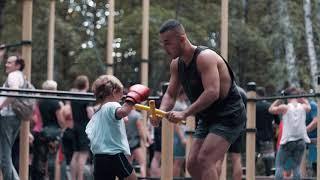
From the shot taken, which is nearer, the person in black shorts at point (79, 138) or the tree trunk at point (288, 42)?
the person in black shorts at point (79, 138)

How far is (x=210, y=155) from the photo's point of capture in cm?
741

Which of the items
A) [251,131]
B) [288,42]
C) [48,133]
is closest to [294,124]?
[251,131]

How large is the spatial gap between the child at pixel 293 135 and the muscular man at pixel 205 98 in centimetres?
362

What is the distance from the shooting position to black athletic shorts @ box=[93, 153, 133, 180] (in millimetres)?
7707

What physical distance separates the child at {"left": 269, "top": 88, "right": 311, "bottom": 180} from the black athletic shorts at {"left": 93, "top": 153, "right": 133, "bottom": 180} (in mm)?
3787

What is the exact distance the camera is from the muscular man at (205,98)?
7293 millimetres

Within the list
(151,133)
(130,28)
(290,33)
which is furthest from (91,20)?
(151,133)

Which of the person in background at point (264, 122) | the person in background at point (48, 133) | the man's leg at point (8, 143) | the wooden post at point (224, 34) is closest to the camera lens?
the man's leg at point (8, 143)

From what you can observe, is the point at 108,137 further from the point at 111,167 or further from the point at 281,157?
the point at 281,157

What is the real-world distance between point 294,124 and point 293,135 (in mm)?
154

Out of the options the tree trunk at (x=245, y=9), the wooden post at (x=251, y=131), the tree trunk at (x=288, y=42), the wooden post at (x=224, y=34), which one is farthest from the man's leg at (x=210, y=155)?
the tree trunk at (x=245, y=9)

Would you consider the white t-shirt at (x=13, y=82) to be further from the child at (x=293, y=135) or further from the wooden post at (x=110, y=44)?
the wooden post at (x=110, y=44)

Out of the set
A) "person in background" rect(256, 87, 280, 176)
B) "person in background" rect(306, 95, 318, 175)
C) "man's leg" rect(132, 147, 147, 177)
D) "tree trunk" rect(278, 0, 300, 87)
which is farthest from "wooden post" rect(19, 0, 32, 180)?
"tree trunk" rect(278, 0, 300, 87)

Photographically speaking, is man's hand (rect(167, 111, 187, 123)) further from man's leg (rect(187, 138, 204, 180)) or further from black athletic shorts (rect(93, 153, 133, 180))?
black athletic shorts (rect(93, 153, 133, 180))
